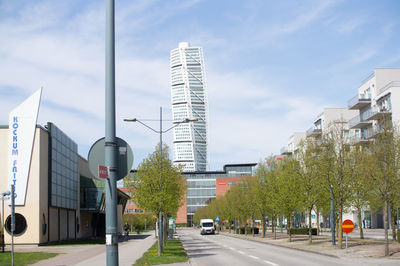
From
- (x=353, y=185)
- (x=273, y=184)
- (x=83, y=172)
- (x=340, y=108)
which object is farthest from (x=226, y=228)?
(x=353, y=185)

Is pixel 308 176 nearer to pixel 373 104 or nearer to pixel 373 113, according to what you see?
pixel 373 113

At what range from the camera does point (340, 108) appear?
9231 cm

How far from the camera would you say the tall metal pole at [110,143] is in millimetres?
7309

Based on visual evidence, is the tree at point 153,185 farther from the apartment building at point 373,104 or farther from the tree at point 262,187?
the apartment building at point 373,104

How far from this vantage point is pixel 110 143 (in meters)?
7.54

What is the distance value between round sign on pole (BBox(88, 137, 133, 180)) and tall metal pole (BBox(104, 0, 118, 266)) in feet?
0.38

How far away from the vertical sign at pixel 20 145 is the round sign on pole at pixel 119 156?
36.9 m

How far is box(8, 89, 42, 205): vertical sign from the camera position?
42.3 meters

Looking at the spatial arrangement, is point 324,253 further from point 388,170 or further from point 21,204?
point 21,204

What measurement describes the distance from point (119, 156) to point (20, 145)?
3746 centimetres

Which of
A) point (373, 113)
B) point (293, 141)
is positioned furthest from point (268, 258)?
point (293, 141)

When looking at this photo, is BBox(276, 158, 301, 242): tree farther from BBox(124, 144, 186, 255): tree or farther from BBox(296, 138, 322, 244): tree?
BBox(124, 144, 186, 255): tree

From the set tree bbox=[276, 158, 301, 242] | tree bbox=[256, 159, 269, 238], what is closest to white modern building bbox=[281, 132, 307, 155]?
tree bbox=[256, 159, 269, 238]

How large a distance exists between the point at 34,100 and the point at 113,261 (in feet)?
126
